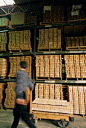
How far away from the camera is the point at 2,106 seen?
181 inches

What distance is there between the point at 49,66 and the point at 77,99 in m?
1.89

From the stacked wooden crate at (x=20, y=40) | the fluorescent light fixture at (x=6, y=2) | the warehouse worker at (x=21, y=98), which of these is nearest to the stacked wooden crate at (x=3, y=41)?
the stacked wooden crate at (x=20, y=40)

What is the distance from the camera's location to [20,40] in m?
4.58

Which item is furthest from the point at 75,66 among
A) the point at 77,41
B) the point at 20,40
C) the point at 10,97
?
the point at 10,97

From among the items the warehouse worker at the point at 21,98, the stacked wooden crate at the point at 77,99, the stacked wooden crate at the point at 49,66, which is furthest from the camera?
the stacked wooden crate at the point at 49,66

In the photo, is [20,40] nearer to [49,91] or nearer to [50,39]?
[50,39]

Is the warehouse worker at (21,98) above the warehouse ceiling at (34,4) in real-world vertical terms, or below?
below

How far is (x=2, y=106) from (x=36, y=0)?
627 cm

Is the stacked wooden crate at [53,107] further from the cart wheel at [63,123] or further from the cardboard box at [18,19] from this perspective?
the cardboard box at [18,19]

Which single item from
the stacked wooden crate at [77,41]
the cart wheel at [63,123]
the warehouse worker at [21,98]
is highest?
the stacked wooden crate at [77,41]

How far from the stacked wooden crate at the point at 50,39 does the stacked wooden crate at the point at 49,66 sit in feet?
1.58

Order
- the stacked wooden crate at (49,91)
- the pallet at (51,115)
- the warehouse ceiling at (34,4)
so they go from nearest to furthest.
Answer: the pallet at (51,115)
the stacked wooden crate at (49,91)
the warehouse ceiling at (34,4)

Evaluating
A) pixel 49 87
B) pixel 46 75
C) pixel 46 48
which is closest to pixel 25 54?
pixel 46 48

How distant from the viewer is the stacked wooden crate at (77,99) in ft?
12.6
